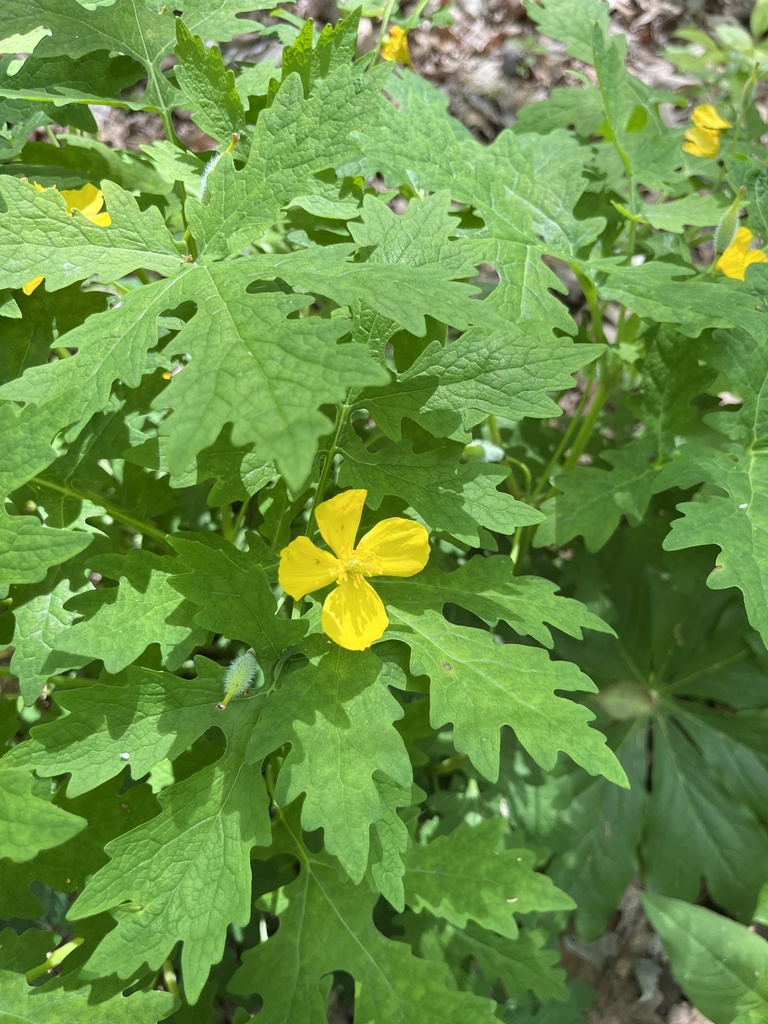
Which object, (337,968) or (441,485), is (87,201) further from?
(337,968)

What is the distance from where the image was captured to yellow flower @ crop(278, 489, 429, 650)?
110 centimetres

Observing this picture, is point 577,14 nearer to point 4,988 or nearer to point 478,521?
point 478,521

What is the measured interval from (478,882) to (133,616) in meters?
0.85

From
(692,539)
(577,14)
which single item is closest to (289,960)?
(692,539)

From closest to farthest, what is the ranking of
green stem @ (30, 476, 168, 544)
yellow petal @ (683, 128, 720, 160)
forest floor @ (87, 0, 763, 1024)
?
green stem @ (30, 476, 168, 544) < yellow petal @ (683, 128, 720, 160) < forest floor @ (87, 0, 763, 1024)

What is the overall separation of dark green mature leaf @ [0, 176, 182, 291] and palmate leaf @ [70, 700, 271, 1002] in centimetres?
78

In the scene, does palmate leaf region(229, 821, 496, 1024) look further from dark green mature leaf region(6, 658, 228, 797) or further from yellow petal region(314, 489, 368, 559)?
yellow petal region(314, 489, 368, 559)

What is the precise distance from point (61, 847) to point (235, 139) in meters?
1.28

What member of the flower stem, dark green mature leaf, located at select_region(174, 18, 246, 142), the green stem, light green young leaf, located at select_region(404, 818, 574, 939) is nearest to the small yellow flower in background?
dark green mature leaf, located at select_region(174, 18, 246, 142)

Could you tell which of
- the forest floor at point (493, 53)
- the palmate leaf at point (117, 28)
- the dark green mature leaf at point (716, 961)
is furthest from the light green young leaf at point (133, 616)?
the forest floor at point (493, 53)

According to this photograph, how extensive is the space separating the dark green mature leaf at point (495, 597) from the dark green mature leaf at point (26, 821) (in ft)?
1.84

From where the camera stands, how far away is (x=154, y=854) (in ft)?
3.66

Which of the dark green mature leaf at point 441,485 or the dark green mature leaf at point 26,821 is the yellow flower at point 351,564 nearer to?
the dark green mature leaf at point 441,485

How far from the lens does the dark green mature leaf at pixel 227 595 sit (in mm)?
1111
